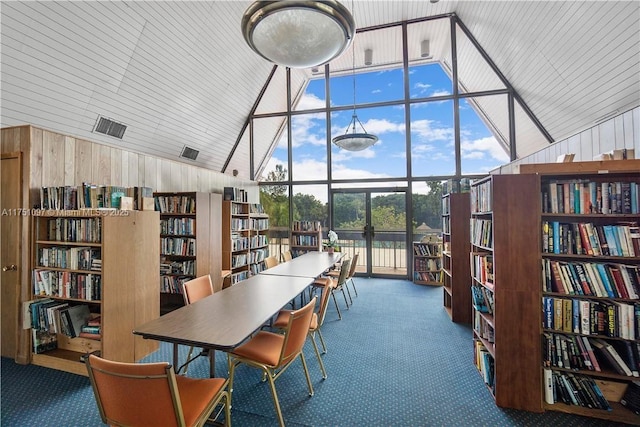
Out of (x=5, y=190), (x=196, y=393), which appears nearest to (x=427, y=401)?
(x=196, y=393)

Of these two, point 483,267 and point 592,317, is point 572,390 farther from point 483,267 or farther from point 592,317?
point 483,267

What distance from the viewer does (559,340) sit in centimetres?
211

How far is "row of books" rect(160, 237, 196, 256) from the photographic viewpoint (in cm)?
446

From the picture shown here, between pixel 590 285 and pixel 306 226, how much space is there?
5209mm

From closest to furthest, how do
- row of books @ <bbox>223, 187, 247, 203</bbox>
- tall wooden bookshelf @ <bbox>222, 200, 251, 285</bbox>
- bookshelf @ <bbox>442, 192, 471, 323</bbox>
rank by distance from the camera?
bookshelf @ <bbox>442, 192, 471, 323</bbox>, tall wooden bookshelf @ <bbox>222, 200, 251, 285</bbox>, row of books @ <bbox>223, 187, 247, 203</bbox>

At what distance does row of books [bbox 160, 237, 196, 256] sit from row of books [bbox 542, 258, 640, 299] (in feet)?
14.6

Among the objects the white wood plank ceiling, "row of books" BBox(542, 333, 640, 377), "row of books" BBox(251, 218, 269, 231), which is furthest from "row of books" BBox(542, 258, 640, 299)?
"row of books" BBox(251, 218, 269, 231)

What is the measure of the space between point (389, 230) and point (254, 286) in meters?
4.19

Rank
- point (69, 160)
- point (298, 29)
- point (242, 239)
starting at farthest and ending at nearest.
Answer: point (242, 239) < point (69, 160) < point (298, 29)

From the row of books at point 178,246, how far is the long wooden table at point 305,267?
58.4 inches

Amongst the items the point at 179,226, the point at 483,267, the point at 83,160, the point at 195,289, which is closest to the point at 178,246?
the point at 179,226

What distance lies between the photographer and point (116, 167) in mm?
3922

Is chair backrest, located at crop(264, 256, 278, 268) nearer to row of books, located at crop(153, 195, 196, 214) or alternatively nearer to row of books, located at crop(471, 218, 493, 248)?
row of books, located at crop(153, 195, 196, 214)

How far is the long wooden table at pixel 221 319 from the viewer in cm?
169
